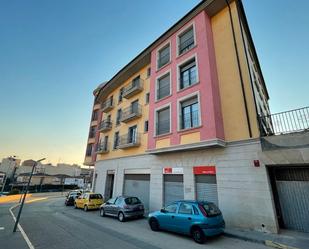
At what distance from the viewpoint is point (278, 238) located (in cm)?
682

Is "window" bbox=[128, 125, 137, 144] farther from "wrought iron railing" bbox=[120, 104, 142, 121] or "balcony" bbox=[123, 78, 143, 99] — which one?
"balcony" bbox=[123, 78, 143, 99]

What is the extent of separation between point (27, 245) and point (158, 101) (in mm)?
11113

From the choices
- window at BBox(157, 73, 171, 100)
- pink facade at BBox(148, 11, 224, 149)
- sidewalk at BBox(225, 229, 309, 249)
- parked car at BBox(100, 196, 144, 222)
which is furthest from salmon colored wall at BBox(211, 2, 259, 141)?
parked car at BBox(100, 196, 144, 222)

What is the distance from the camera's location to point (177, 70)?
43.0ft

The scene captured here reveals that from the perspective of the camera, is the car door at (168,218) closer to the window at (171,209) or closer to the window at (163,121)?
the window at (171,209)

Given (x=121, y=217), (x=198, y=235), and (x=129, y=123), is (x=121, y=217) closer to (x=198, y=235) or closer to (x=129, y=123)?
(x=198, y=235)

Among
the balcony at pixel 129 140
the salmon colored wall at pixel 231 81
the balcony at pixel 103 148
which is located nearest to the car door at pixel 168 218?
the salmon colored wall at pixel 231 81

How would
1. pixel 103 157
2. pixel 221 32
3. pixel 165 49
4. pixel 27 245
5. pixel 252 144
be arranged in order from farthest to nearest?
1. pixel 103 157
2. pixel 165 49
3. pixel 221 32
4. pixel 252 144
5. pixel 27 245

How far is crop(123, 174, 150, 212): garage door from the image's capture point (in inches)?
550

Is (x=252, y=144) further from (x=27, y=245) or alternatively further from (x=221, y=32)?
(x=27, y=245)

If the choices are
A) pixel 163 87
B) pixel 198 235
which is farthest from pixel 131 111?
pixel 198 235

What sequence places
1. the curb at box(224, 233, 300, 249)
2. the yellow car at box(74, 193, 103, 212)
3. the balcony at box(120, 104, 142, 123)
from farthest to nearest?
the balcony at box(120, 104, 142, 123)
the yellow car at box(74, 193, 103, 212)
the curb at box(224, 233, 300, 249)

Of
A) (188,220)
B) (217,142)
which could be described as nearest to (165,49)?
(217,142)

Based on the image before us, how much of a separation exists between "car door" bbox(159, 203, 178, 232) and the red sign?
2.95m
